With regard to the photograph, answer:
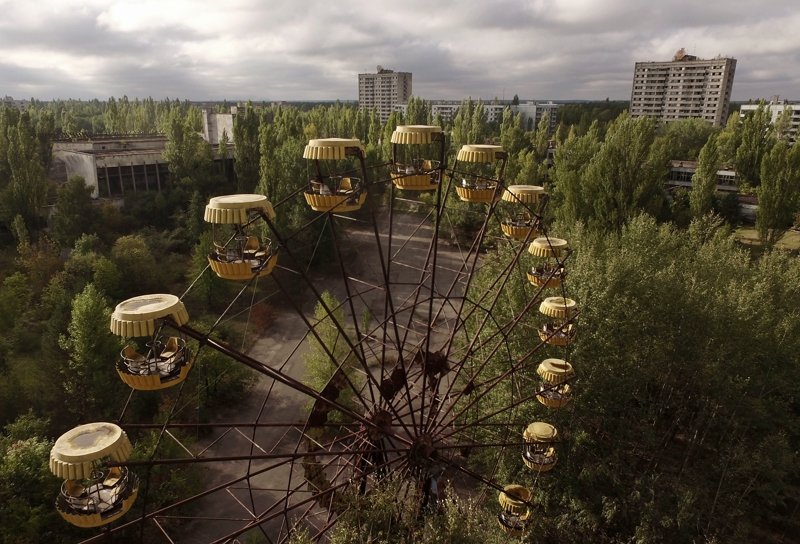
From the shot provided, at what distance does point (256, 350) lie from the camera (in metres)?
29.5

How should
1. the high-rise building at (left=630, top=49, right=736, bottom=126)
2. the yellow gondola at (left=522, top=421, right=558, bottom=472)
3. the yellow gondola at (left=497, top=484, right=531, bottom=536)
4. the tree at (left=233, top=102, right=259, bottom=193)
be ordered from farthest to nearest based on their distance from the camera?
the high-rise building at (left=630, top=49, right=736, bottom=126) < the tree at (left=233, top=102, right=259, bottom=193) < the yellow gondola at (left=522, top=421, right=558, bottom=472) < the yellow gondola at (left=497, top=484, right=531, bottom=536)

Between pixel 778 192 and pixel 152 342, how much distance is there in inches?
1514

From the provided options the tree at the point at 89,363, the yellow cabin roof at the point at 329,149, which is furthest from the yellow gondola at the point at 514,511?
the tree at the point at 89,363

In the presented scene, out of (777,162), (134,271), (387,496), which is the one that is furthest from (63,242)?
(777,162)

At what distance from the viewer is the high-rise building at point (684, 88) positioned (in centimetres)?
9962

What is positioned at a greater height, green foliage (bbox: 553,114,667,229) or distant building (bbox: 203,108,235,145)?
distant building (bbox: 203,108,235,145)

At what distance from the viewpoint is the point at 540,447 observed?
46.8 feet

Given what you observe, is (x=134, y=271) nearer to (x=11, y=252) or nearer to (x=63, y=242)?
(x=63, y=242)

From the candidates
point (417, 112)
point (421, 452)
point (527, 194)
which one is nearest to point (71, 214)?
point (421, 452)

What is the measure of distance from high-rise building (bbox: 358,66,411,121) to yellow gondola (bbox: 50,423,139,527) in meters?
148

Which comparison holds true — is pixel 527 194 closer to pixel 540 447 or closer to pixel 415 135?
pixel 415 135

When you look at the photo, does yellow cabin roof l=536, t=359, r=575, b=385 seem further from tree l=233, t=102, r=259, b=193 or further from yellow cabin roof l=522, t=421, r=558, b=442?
tree l=233, t=102, r=259, b=193

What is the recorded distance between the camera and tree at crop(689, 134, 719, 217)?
36.7m

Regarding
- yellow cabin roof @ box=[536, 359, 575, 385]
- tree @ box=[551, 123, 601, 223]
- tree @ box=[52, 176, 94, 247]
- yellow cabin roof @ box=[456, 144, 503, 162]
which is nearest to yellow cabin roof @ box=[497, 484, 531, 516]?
yellow cabin roof @ box=[536, 359, 575, 385]
